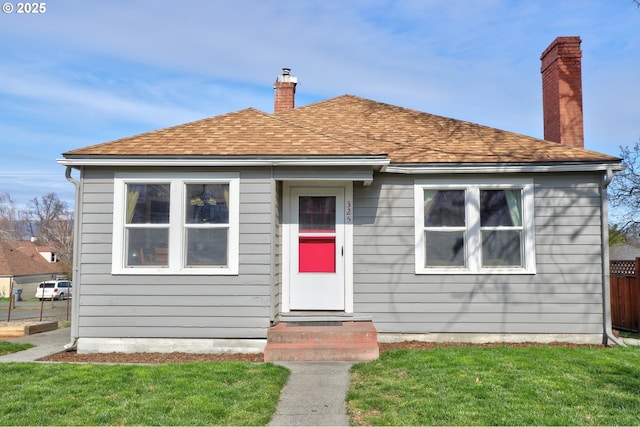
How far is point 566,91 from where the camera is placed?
9.98 metres

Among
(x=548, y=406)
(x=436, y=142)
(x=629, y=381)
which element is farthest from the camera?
(x=436, y=142)

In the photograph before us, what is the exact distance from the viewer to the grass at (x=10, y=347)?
827cm

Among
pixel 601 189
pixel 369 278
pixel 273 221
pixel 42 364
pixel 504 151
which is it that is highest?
pixel 504 151

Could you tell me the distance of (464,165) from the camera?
28.1ft

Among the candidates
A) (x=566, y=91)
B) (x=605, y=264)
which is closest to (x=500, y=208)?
(x=605, y=264)

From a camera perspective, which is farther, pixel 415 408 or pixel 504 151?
pixel 504 151

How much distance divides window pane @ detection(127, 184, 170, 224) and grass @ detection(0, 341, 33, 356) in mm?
2912

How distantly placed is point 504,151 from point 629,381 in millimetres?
4428

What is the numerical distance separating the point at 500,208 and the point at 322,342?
3843 millimetres

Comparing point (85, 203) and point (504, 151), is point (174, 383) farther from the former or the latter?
point (504, 151)

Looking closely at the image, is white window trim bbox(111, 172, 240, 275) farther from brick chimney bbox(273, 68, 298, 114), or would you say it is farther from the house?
brick chimney bbox(273, 68, 298, 114)

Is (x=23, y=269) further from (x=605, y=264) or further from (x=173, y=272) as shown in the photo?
(x=605, y=264)

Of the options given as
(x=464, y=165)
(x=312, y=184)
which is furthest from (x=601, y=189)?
(x=312, y=184)

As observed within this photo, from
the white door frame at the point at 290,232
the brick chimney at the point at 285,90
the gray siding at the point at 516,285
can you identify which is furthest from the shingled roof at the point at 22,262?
the gray siding at the point at 516,285
